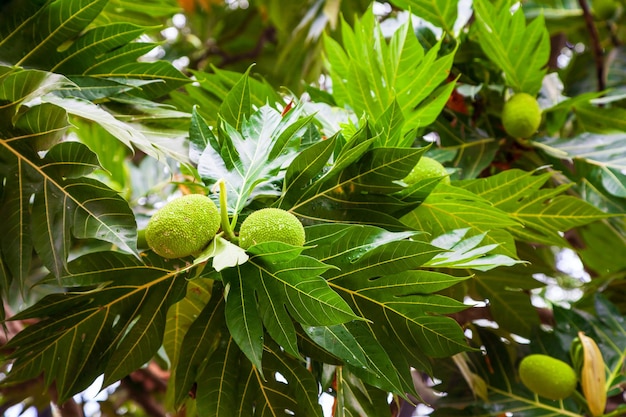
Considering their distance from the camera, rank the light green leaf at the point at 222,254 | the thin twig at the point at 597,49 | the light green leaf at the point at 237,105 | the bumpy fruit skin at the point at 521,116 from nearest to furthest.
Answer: the light green leaf at the point at 222,254 → the light green leaf at the point at 237,105 → the bumpy fruit skin at the point at 521,116 → the thin twig at the point at 597,49

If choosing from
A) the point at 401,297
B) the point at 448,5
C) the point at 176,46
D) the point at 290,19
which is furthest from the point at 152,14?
the point at 176,46

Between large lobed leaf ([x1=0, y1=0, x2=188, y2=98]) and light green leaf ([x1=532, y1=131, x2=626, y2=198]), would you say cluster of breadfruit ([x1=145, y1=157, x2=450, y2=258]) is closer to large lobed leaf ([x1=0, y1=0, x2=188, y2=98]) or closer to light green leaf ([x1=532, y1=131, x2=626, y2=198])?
large lobed leaf ([x1=0, y1=0, x2=188, y2=98])

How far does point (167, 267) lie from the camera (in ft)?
2.74

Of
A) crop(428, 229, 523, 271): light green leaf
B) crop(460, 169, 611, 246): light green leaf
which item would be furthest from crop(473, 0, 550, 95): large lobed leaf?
crop(428, 229, 523, 271): light green leaf

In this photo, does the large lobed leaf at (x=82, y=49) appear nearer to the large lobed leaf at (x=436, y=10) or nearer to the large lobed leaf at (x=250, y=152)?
the large lobed leaf at (x=250, y=152)

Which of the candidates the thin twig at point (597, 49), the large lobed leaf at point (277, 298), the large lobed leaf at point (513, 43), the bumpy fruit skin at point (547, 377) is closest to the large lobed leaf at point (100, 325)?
the large lobed leaf at point (277, 298)

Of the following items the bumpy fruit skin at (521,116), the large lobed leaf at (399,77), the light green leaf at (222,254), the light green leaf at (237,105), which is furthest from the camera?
the bumpy fruit skin at (521,116)

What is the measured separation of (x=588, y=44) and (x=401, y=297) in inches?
57.8

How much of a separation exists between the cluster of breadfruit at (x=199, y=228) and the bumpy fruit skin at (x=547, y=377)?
0.50 m

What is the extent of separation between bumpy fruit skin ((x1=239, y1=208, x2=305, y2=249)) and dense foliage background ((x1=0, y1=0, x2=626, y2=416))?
2 cm

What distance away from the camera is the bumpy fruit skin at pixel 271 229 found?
713 mm

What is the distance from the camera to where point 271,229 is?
2.35 feet

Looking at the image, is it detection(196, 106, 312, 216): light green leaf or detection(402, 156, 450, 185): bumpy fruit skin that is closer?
detection(196, 106, 312, 216): light green leaf

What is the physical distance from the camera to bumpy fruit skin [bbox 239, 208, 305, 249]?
0.71 m
